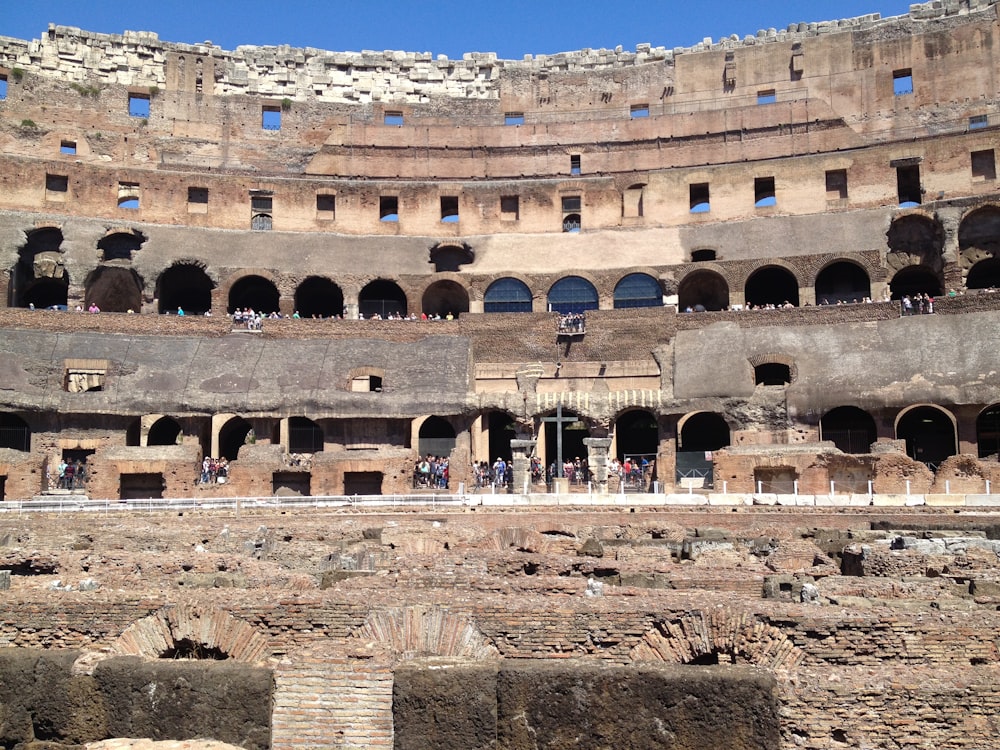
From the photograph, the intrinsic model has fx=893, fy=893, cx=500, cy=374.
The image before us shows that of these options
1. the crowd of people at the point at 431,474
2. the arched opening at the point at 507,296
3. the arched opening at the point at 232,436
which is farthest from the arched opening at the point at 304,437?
the arched opening at the point at 507,296

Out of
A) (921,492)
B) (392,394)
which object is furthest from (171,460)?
(921,492)

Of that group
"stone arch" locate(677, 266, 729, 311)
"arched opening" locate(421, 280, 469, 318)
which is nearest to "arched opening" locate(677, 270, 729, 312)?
"stone arch" locate(677, 266, 729, 311)

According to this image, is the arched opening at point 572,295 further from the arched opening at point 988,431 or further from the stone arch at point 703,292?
the arched opening at point 988,431

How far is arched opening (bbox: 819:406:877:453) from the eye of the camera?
2925cm

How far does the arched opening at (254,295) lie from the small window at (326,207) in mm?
4545

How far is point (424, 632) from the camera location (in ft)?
24.6

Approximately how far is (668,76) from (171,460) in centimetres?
3827

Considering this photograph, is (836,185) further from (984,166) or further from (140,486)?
(140,486)

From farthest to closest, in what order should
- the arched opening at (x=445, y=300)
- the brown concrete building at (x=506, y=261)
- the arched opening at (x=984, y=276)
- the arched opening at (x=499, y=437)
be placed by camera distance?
the arched opening at (x=445, y=300) < the arched opening at (x=984, y=276) < the arched opening at (x=499, y=437) < the brown concrete building at (x=506, y=261)

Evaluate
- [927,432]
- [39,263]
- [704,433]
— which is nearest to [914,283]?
[927,432]

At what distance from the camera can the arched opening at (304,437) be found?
3094 cm

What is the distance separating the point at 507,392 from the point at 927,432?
614 inches

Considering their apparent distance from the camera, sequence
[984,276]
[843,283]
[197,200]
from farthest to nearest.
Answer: [197,200] → [843,283] → [984,276]

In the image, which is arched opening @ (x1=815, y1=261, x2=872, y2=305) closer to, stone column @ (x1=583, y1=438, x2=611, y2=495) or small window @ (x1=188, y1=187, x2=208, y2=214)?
stone column @ (x1=583, y1=438, x2=611, y2=495)
